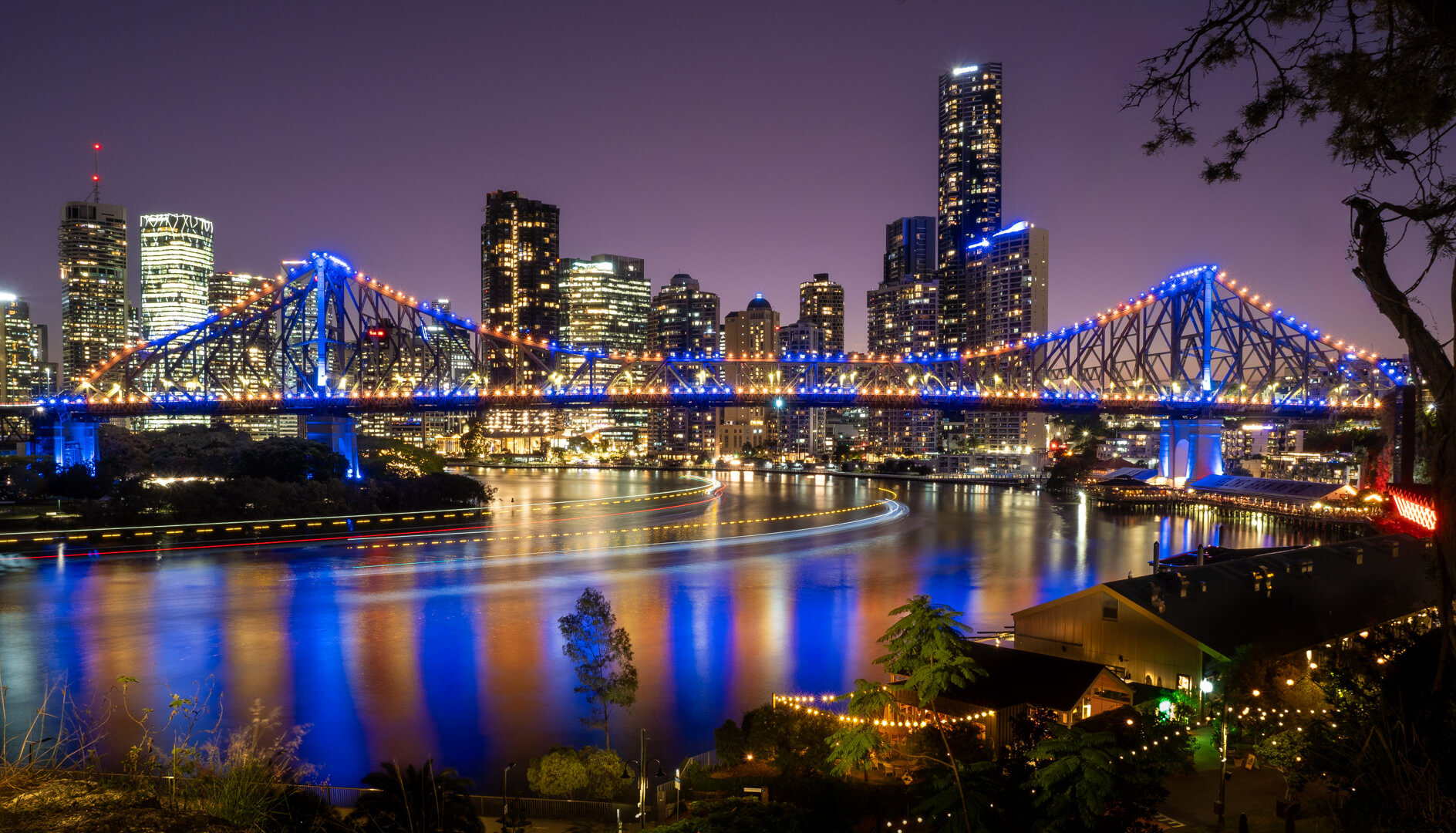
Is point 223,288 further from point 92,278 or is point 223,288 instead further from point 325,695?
point 325,695

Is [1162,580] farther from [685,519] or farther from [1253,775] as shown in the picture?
[685,519]

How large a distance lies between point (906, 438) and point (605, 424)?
51.9 metres

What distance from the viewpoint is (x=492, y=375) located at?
74.8 m

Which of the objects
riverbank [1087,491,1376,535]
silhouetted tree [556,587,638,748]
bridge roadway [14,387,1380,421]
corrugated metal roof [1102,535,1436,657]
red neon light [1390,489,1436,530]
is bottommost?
riverbank [1087,491,1376,535]

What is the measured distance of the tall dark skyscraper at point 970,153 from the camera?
185375 millimetres

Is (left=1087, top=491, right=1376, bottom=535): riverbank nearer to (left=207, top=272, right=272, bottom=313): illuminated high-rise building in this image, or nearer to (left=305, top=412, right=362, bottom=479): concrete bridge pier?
(left=305, top=412, right=362, bottom=479): concrete bridge pier

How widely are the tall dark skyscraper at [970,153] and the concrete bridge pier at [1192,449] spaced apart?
122m

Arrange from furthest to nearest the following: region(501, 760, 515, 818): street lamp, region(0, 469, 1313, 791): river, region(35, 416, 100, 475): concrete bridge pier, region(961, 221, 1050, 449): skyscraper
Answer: region(961, 221, 1050, 449): skyscraper, region(35, 416, 100, 475): concrete bridge pier, region(0, 469, 1313, 791): river, region(501, 760, 515, 818): street lamp

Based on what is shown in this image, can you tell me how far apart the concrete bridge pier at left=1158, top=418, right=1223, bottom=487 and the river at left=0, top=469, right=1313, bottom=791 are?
14.8m

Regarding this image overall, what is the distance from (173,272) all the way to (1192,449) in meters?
178

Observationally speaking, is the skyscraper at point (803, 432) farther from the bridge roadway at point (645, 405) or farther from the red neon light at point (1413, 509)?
the red neon light at point (1413, 509)

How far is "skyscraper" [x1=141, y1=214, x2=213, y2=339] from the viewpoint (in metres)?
171

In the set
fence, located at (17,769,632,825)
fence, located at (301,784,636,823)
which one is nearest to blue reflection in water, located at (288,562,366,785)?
fence, located at (17,769,632,825)

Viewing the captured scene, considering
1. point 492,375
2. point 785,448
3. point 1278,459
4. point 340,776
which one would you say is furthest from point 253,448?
point 1278,459
